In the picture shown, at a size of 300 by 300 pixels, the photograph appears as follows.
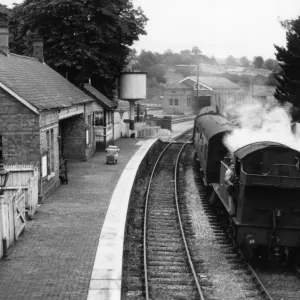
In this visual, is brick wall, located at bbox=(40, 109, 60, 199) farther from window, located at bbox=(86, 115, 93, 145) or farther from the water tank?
the water tank

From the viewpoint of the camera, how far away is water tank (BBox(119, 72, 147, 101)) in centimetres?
3641

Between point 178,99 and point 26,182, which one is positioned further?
point 178,99

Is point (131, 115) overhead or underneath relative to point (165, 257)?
overhead

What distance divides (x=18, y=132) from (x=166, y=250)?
6.49 m

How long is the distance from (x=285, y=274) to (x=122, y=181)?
912cm

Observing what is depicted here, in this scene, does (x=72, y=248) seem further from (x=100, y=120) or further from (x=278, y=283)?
(x=100, y=120)

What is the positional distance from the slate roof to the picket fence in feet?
7.04

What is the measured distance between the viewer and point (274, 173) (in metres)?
10.5

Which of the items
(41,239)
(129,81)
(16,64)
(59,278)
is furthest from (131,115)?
(59,278)

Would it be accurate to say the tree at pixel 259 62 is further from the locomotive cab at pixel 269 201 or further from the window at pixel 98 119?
the locomotive cab at pixel 269 201

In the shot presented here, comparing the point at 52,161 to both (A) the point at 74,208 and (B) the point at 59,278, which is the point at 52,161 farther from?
(B) the point at 59,278

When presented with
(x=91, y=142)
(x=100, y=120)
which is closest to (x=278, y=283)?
(x=91, y=142)

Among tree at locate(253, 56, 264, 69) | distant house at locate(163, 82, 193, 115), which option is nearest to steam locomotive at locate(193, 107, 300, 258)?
distant house at locate(163, 82, 193, 115)

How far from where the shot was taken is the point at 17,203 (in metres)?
11.8
